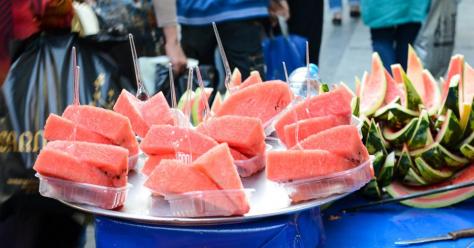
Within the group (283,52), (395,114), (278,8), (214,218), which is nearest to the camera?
(214,218)

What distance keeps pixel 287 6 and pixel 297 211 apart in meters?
3.70

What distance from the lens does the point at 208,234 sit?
1.47m

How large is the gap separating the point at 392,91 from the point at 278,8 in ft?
9.39

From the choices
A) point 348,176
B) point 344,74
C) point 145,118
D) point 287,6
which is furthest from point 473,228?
point 344,74

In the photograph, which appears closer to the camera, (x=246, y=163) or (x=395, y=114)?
(x=246, y=163)

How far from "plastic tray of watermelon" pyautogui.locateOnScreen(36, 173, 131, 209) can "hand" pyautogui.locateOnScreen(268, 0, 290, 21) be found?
3542 millimetres

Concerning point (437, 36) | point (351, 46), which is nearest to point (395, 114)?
point (437, 36)

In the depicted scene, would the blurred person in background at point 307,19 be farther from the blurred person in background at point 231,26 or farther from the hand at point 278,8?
the blurred person in background at point 231,26

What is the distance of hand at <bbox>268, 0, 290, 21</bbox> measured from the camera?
16.2 feet

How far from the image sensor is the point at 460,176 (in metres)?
2.00

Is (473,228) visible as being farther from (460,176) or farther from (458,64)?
(458,64)

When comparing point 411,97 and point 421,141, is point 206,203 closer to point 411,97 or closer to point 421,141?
point 421,141

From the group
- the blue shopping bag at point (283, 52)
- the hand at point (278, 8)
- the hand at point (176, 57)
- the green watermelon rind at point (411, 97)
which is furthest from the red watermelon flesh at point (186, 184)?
the hand at point (278, 8)

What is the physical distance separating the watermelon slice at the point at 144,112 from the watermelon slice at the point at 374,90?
0.65 metres
